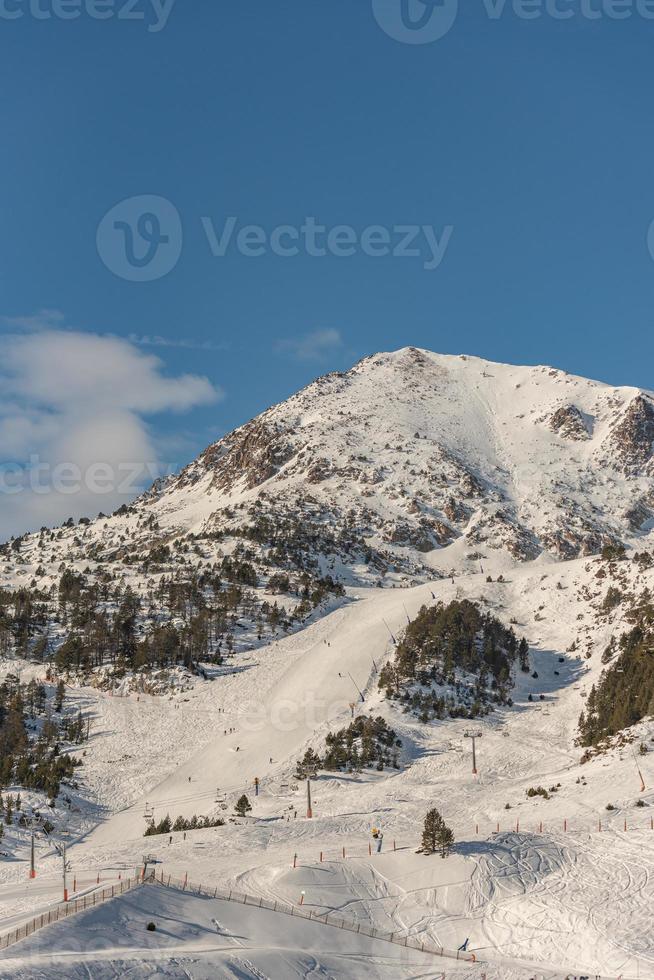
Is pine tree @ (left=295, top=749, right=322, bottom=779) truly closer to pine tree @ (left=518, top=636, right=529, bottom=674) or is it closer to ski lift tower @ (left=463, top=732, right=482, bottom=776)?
ski lift tower @ (left=463, top=732, right=482, bottom=776)

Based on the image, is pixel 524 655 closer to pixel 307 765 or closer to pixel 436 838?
pixel 307 765

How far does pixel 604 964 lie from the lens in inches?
1794

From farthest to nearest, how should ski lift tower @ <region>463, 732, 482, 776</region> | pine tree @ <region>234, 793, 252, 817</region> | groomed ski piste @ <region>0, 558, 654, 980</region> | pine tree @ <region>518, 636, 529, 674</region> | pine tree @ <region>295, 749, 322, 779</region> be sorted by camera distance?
pine tree @ <region>518, 636, 529, 674</region>
pine tree @ <region>295, 749, 322, 779</region>
ski lift tower @ <region>463, 732, 482, 776</region>
pine tree @ <region>234, 793, 252, 817</region>
groomed ski piste @ <region>0, 558, 654, 980</region>

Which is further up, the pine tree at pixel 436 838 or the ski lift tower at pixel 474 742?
the ski lift tower at pixel 474 742

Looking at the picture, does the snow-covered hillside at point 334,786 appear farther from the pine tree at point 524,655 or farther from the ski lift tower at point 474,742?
the pine tree at point 524,655

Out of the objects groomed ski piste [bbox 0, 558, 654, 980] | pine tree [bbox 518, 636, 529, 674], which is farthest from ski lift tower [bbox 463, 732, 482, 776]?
pine tree [bbox 518, 636, 529, 674]

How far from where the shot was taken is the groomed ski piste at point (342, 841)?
4506 cm

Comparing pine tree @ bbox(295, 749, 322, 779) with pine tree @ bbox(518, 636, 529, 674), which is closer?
pine tree @ bbox(295, 749, 322, 779)

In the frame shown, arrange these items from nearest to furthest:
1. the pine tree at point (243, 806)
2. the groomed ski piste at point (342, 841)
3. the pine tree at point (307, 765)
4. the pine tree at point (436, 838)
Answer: the groomed ski piste at point (342, 841), the pine tree at point (436, 838), the pine tree at point (243, 806), the pine tree at point (307, 765)

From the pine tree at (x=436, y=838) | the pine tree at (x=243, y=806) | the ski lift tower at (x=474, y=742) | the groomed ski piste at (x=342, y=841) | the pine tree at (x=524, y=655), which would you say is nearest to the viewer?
the groomed ski piste at (x=342, y=841)

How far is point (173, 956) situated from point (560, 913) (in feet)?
75.2

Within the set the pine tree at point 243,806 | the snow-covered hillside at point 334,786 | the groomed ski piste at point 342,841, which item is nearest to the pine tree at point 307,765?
the groomed ski piste at point 342,841

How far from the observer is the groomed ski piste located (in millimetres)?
45062

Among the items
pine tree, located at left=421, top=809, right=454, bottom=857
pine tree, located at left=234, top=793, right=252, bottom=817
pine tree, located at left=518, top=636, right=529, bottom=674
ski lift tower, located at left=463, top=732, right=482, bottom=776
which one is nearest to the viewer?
pine tree, located at left=421, top=809, right=454, bottom=857
